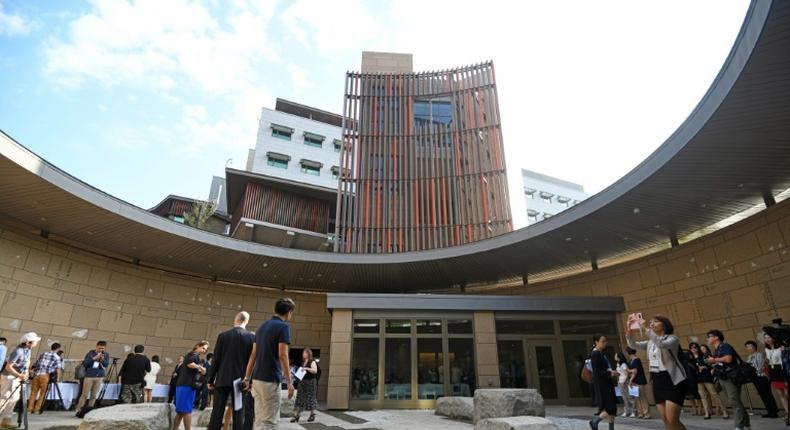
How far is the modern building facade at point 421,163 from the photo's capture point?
1809 cm

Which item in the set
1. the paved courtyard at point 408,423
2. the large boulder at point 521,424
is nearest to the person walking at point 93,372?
the paved courtyard at point 408,423

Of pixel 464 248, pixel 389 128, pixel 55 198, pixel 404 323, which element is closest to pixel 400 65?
pixel 389 128

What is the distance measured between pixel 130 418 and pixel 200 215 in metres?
18.3

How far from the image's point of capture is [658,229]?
1030cm

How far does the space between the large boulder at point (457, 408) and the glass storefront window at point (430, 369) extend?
78.7 inches

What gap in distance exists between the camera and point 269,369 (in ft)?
12.9

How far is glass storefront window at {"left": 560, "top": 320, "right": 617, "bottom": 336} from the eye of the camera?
12.2 metres

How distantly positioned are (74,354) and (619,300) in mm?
15479

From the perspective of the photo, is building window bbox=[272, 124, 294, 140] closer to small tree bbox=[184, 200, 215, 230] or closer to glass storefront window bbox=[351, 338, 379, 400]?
small tree bbox=[184, 200, 215, 230]

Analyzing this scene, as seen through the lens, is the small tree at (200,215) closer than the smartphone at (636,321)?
No

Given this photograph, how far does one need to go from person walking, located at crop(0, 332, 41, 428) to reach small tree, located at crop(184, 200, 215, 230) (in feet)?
51.0

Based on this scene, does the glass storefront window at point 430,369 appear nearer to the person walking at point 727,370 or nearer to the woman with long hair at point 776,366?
the person walking at point 727,370

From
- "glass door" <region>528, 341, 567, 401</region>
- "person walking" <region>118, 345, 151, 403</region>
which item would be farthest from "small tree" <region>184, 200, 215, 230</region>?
"glass door" <region>528, 341, 567, 401</region>

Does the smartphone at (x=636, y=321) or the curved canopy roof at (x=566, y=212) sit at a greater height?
the curved canopy roof at (x=566, y=212)
